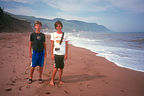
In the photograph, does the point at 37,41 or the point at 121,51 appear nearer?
the point at 37,41

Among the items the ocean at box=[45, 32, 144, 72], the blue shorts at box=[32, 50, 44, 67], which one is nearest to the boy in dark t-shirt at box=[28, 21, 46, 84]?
the blue shorts at box=[32, 50, 44, 67]

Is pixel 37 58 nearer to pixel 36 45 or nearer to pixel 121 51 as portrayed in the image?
pixel 36 45

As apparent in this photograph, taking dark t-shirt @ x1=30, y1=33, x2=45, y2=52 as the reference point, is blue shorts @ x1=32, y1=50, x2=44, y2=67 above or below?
below

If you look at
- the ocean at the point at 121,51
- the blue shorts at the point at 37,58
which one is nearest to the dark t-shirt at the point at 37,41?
the blue shorts at the point at 37,58

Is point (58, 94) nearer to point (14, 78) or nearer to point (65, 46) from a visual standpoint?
point (65, 46)

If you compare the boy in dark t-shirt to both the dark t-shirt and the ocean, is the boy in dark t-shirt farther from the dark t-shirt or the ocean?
the ocean

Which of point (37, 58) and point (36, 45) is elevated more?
point (36, 45)

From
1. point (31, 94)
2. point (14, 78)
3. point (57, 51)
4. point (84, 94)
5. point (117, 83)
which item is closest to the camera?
point (31, 94)

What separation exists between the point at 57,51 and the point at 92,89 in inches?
66.3

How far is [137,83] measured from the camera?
10.9 feet

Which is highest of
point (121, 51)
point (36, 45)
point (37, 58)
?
point (36, 45)

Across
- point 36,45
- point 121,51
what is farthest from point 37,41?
point 121,51

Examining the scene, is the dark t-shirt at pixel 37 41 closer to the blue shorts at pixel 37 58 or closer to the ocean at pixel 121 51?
the blue shorts at pixel 37 58

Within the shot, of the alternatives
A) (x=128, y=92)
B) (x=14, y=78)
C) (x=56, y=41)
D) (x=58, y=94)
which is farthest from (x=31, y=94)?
(x=128, y=92)
